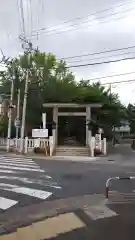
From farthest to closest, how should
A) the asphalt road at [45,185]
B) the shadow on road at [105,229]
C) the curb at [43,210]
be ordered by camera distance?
1. the asphalt road at [45,185]
2. the curb at [43,210]
3. the shadow on road at [105,229]

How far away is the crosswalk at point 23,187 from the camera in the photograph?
9992 mm

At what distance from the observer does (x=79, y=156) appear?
1074 inches

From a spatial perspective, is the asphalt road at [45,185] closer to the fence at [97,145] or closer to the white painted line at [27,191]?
the white painted line at [27,191]

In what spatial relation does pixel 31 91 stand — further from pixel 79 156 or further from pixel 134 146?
pixel 134 146

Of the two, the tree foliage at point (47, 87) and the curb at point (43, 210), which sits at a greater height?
the tree foliage at point (47, 87)

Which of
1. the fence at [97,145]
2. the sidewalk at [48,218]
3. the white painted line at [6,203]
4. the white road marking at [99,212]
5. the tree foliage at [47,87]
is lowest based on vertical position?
the white road marking at [99,212]

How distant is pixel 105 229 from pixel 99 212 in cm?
161

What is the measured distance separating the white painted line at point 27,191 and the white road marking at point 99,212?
1.81m

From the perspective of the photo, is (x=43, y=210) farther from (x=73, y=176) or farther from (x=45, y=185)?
(x=73, y=176)

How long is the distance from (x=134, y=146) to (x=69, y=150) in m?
18.1

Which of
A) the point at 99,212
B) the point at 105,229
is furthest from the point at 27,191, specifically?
the point at 105,229

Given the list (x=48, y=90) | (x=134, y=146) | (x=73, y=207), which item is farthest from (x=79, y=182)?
(x=134, y=146)

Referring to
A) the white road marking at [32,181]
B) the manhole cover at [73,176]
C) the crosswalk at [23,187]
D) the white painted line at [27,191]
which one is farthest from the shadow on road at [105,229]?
the manhole cover at [73,176]

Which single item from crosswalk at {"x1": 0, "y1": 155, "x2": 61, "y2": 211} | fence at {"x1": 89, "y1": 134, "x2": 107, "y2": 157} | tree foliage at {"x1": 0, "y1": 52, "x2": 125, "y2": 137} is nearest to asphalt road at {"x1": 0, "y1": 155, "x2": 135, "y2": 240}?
crosswalk at {"x1": 0, "y1": 155, "x2": 61, "y2": 211}
